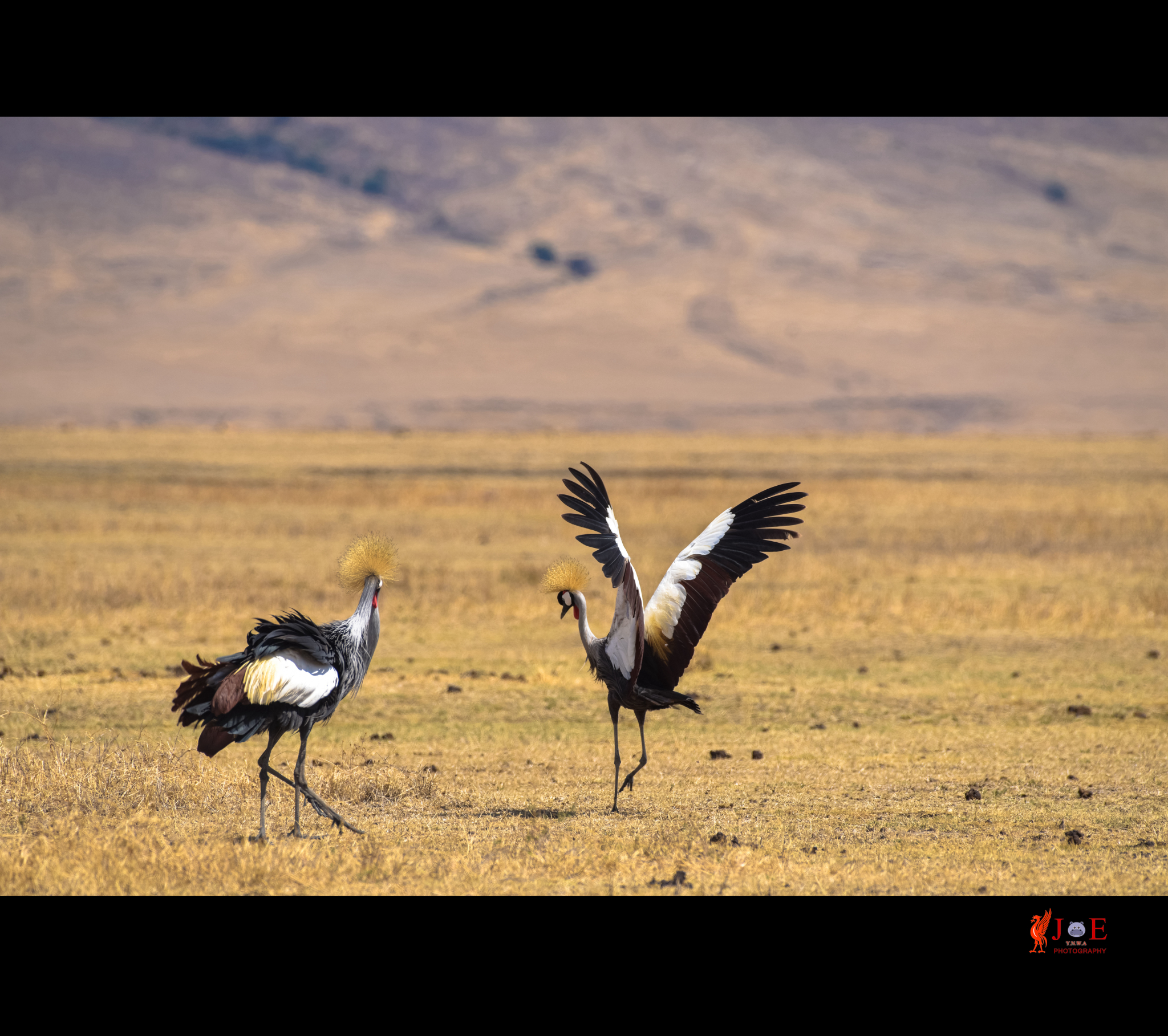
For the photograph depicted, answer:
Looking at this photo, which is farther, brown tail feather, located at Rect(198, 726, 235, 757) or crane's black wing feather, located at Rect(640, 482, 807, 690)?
crane's black wing feather, located at Rect(640, 482, 807, 690)

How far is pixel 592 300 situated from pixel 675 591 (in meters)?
137

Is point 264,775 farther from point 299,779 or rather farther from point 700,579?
point 700,579

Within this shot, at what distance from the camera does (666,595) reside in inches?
360

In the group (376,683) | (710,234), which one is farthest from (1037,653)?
(710,234)

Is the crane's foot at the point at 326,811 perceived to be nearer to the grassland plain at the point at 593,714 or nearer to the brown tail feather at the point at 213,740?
the grassland plain at the point at 593,714

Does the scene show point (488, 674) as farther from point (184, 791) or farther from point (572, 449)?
point (572, 449)

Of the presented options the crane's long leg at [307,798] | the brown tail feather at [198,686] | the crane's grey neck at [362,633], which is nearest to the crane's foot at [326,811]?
the crane's long leg at [307,798]

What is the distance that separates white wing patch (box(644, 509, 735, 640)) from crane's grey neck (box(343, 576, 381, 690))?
1755 millimetres

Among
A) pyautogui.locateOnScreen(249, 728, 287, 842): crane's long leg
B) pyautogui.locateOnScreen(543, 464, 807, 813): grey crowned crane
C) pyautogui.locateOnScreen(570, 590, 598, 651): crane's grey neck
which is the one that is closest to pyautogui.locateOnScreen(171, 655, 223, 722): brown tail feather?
pyautogui.locateOnScreen(249, 728, 287, 842): crane's long leg

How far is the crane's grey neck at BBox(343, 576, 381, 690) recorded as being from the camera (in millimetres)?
8750

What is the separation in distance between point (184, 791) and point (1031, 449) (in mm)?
63305

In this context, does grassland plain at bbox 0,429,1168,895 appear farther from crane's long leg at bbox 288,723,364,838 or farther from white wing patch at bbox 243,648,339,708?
white wing patch at bbox 243,648,339,708
